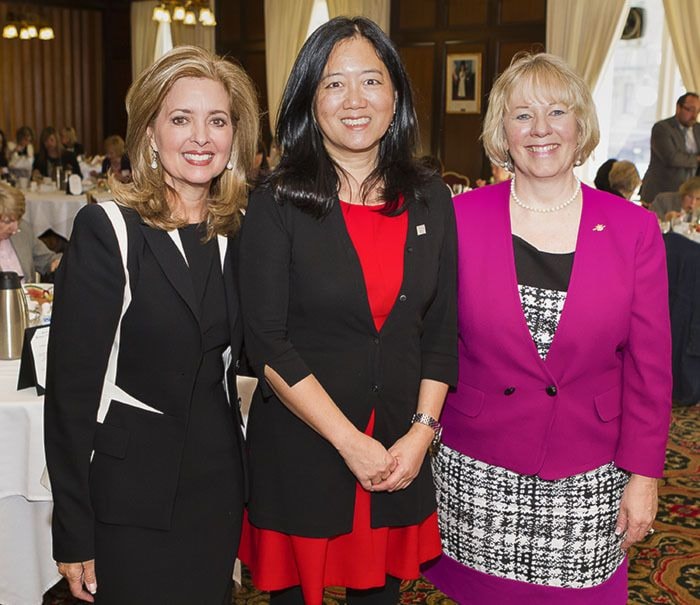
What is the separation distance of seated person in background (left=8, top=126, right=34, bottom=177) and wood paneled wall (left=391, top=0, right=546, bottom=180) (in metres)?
4.79

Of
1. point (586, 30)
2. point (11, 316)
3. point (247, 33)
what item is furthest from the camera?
point (247, 33)

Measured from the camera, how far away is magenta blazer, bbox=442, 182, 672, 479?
2023 mm

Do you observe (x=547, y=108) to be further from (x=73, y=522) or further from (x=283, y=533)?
(x=73, y=522)

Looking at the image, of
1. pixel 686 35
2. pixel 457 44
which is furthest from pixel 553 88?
pixel 457 44

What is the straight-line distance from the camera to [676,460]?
4.70 m

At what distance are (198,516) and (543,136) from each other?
1.16 metres

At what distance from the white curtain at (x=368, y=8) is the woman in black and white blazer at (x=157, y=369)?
9.67 metres

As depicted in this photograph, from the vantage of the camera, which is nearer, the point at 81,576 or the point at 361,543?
the point at 81,576

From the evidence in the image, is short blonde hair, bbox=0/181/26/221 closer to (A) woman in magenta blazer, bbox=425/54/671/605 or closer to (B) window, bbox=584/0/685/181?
(A) woman in magenta blazer, bbox=425/54/671/605

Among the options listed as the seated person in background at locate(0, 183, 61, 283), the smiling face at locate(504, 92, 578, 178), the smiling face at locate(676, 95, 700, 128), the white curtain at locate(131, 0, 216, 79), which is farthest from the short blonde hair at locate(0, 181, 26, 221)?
the white curtain at locate(131, 0, 216, 79)

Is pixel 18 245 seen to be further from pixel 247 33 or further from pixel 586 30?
pixel 247 33

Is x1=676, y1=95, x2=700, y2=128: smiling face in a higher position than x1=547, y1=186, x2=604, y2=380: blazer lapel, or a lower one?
higher

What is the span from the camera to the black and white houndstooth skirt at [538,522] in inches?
82.0

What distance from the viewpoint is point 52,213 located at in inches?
329
